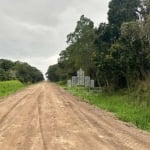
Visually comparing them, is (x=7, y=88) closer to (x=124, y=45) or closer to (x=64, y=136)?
(x=124, y=45)

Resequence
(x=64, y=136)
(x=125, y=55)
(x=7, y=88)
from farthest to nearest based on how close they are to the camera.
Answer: (x=7, y=88) → (x=125, y=55) → (x=64, y=136)

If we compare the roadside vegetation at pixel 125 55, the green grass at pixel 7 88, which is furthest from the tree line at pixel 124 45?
the green grass at pixel 7 88

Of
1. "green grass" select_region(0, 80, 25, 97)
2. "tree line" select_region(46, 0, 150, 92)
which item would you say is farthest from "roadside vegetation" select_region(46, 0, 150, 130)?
"green grass" select_region(0, 80, 25, 97)

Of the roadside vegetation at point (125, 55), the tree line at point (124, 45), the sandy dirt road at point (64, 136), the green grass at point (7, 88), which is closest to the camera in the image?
the sandy dirt road at point (64, 136)

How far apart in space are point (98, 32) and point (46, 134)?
3564cm

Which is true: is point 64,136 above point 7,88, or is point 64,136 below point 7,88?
below

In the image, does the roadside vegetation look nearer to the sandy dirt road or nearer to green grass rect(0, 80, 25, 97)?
the sandy dirt road

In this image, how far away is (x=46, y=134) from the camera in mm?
12141

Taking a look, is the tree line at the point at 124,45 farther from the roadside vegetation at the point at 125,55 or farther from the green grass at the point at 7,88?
the green grass at the point at 7,88

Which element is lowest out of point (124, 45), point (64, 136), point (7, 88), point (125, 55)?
point (64, 136)

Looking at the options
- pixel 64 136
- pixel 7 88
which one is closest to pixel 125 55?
pixel 64 136

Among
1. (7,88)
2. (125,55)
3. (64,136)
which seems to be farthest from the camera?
(7,88)

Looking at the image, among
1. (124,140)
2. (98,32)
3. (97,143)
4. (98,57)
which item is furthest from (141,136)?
(98,32)

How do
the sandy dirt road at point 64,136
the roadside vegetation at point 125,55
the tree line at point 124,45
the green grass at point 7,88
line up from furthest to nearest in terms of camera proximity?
the green grass at point 7,88 → the tree line at point 124,45 → the roadside vegetation at point 125,55 → the sandy dirt road at point 64,136
